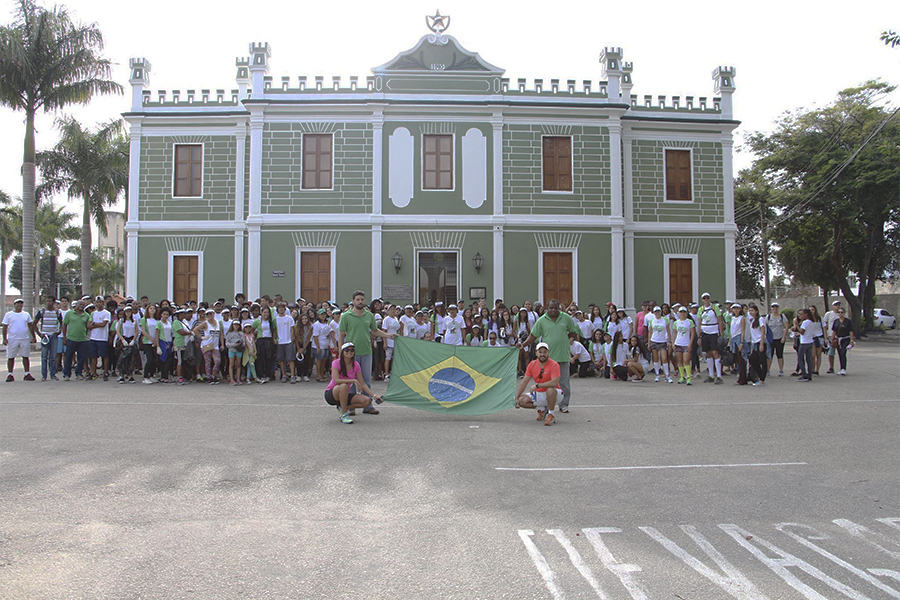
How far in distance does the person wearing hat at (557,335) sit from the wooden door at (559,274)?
43.8ft

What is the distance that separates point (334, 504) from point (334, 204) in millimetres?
18975

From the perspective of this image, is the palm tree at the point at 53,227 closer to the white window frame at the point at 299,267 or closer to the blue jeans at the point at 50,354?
the white window frame at the point at 299,267

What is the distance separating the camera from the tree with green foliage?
30.6 meters

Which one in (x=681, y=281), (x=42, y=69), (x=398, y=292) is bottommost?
(x=398, y=292)

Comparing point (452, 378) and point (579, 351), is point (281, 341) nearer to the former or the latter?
point (452, 378)

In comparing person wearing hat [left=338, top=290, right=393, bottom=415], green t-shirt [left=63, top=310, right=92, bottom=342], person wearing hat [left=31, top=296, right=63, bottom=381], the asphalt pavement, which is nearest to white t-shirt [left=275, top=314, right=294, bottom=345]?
green t-shirt [left=63, top=310, right=92, bottom=342]

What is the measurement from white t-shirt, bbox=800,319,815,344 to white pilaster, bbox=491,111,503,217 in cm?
1081

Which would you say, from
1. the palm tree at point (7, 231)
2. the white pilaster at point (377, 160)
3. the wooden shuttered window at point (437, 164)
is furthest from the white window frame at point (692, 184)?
the palm tree at point (7, 231)

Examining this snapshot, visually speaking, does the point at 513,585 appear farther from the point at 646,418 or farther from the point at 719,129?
the point at 719,129

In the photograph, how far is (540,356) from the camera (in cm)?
1045

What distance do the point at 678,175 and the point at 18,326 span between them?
842 inches

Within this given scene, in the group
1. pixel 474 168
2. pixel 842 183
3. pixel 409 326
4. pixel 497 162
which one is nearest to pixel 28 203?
pixel 474 168

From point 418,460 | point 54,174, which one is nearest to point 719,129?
point 418,460

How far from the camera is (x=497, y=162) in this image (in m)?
24.0
